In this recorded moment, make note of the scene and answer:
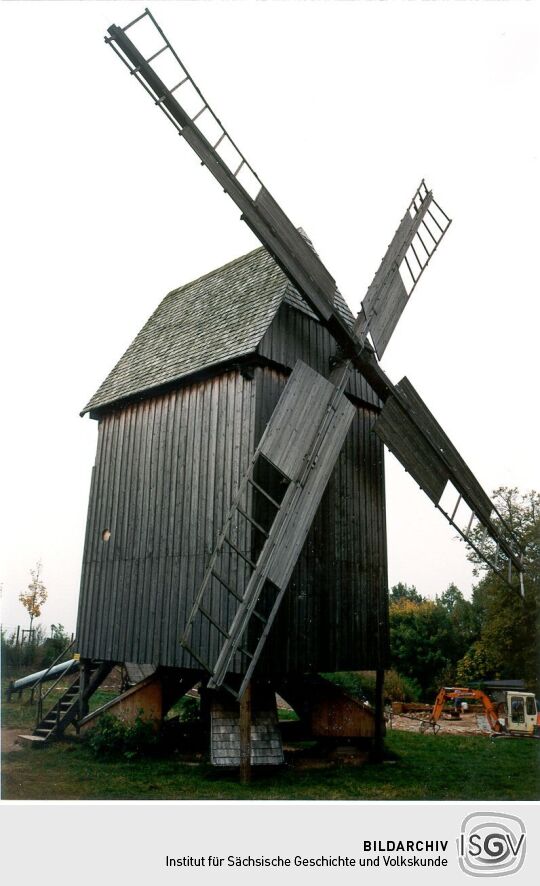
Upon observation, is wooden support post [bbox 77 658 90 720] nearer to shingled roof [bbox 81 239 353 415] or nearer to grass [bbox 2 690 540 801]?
grass [bbox 2 690 540 801]

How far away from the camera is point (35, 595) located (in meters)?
9.95

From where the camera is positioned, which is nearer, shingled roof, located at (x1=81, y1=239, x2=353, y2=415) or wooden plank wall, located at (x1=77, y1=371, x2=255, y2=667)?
wooden plank wall, located at (x1=77, y1=371, x2=255, y2=667)

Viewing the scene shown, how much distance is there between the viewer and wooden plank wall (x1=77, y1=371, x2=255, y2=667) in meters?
10.2

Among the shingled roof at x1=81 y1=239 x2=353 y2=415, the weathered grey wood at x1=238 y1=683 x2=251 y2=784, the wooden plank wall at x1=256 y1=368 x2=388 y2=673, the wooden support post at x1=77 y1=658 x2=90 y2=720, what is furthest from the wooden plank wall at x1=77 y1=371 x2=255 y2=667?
the weathered grey wood at x1=238 y1=683 x2=251 y2=784

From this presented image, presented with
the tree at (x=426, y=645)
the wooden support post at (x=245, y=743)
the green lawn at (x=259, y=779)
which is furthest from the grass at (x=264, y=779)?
the tree at (x=426, y=645)

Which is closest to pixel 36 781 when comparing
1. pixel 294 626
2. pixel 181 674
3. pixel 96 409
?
pixel 181 674

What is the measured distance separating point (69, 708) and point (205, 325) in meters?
7.39

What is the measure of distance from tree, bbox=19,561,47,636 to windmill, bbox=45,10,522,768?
171 cm

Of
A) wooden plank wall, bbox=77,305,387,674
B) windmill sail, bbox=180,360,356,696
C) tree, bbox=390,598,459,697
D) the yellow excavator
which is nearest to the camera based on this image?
windmill sail, bbox=180,360,356,696

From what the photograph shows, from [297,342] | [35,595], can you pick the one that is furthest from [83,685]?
[297,342]

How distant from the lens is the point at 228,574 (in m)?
9.69

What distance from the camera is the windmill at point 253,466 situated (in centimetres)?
873

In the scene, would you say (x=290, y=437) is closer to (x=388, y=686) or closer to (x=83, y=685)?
(x=83, y=685)
